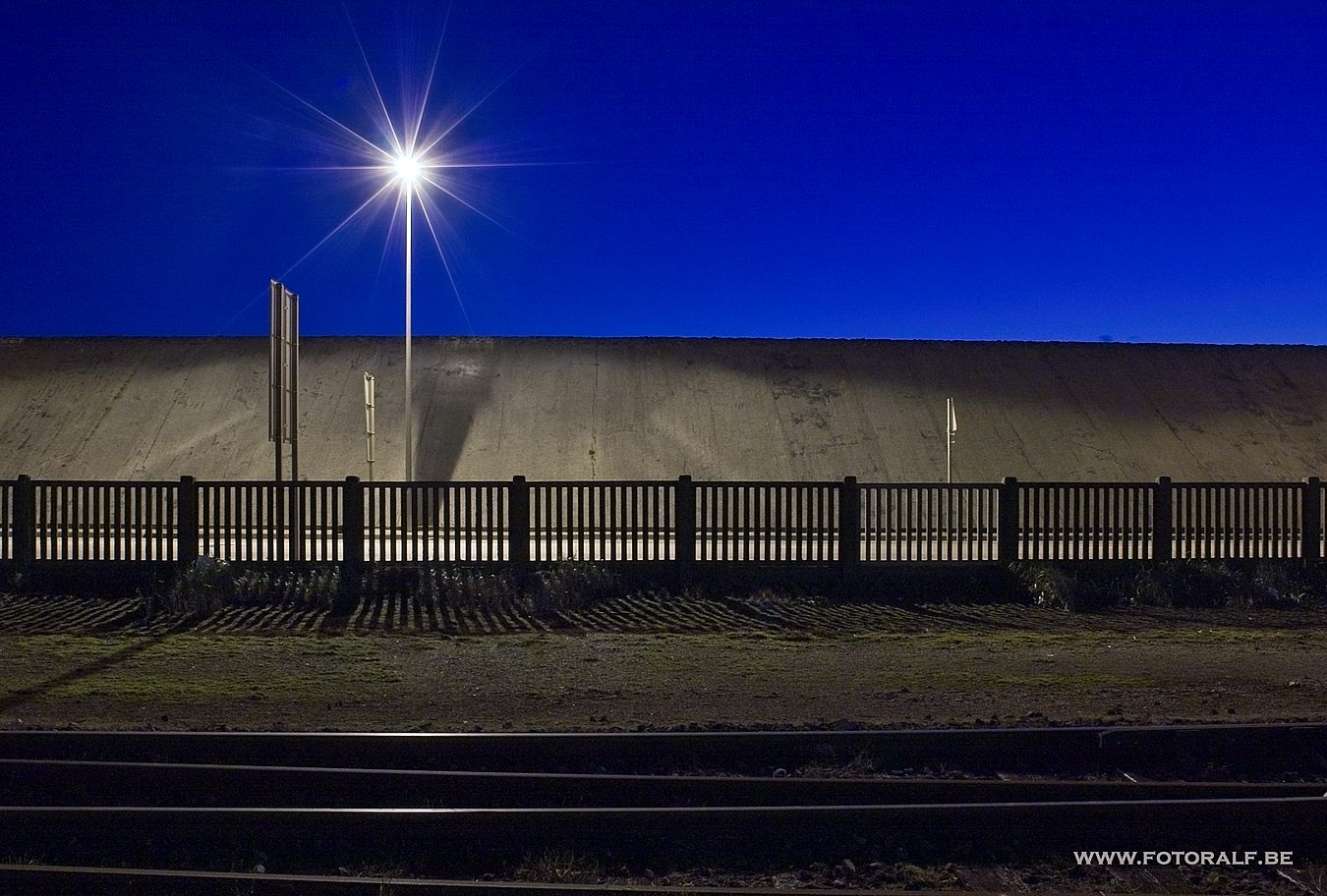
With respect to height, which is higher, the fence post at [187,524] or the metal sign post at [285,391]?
the metal sign post at [285,391]

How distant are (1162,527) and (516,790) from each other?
1016 centimetres

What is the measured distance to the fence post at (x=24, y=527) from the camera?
39.1 ft

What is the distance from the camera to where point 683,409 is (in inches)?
1232

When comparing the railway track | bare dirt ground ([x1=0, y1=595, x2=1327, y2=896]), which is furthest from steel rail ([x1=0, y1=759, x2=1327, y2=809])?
bare dirt ground ([x1=0, y1=595, x2=1327, y2=896])

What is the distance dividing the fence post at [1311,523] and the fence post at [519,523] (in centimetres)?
993

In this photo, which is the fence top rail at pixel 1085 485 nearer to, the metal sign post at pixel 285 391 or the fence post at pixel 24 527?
the metal sign post at pixel 285 391

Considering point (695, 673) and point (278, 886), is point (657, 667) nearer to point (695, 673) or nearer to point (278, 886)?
point (695, 673)

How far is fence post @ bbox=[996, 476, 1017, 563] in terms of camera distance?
40.1 feet

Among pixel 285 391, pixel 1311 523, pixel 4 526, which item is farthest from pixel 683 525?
pixel 4 526

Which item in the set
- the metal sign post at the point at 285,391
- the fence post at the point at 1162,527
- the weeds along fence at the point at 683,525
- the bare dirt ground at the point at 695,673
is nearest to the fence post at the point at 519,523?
the weeds along fence at the point at 683,525

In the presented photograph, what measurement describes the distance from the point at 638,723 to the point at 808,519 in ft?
19.8

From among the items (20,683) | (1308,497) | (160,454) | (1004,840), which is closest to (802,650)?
(1004,840)

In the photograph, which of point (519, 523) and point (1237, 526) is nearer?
point (519, 523)

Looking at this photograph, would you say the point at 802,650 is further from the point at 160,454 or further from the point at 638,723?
the point at 160,454
